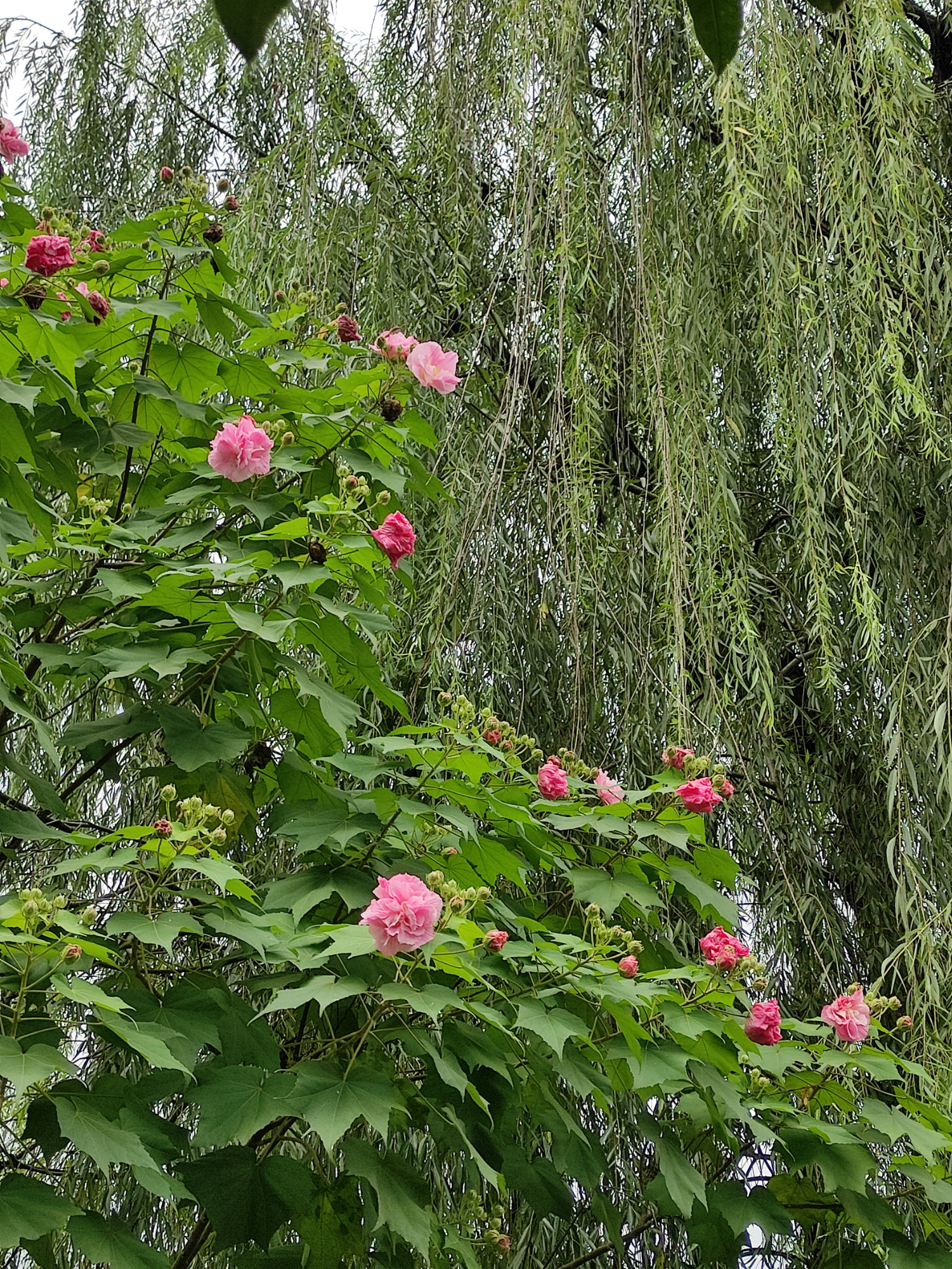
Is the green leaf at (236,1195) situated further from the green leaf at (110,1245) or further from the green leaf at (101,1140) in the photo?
the green leaf at (101,1140)

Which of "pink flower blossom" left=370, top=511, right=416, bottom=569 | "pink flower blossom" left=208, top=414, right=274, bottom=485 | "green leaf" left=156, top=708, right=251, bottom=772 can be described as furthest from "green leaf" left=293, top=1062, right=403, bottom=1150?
"pink flower blossom" left=208, top=414, right=274, bottom=485

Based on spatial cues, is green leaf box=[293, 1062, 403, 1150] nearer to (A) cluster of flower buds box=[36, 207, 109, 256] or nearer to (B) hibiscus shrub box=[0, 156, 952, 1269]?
(B) hibiscus shrub box=[0, 156, 952, 1269]

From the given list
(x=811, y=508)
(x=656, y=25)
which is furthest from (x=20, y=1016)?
(x=656, y=25)

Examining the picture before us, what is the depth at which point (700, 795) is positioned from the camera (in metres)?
1.65

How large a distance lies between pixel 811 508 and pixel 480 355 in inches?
27.9

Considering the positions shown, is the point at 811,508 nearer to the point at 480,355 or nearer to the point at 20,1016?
the point at 480,355

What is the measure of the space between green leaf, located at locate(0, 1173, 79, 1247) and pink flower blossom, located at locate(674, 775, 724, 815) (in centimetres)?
82

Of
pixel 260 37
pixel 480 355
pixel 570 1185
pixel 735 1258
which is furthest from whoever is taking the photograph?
pixel 480 355

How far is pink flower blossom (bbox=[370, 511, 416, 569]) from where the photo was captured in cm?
162

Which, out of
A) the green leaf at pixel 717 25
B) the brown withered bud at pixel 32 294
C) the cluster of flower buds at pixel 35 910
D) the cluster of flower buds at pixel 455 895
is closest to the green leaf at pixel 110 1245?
the cluster of flower buds at pixel 35 910

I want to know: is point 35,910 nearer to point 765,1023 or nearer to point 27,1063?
point 27,1063

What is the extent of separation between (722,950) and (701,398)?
971 mm

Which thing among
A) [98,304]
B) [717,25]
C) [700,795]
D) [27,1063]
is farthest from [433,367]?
[717,25]

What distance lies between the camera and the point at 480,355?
94.8 inches
